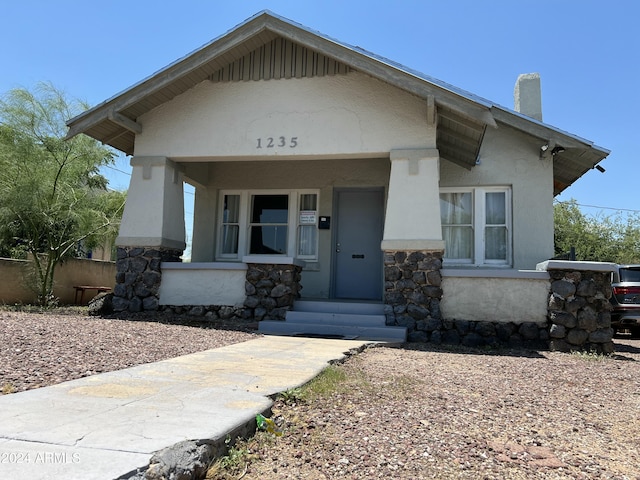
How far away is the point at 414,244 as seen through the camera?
8625mm

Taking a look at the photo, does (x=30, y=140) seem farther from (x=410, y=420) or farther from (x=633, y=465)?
(x=633, y=465)

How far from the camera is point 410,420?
361cm

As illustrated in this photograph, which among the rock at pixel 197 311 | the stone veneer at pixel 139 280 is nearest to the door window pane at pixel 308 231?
the rock at pixel 197 311

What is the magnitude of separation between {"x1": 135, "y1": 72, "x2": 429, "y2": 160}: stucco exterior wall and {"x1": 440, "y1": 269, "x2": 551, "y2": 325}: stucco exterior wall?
2586mm

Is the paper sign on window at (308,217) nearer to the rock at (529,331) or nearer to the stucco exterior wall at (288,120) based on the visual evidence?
the stucco exterior wall at (288,120)

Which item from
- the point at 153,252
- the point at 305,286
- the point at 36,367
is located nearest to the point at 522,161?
the point at 305,286

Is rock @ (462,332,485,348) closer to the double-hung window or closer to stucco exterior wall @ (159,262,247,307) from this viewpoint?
the double-hung window

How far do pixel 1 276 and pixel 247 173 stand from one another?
6595 millimetres

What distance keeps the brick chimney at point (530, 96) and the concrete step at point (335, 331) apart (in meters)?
6.64

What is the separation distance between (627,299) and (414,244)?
258 inches

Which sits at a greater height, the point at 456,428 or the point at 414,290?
the point at 414,290

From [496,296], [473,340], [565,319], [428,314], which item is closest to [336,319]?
[428,314]

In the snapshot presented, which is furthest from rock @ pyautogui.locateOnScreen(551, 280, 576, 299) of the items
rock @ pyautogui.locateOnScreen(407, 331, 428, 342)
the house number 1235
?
the house number 1235

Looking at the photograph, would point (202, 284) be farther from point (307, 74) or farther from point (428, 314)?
point (307, 74)
